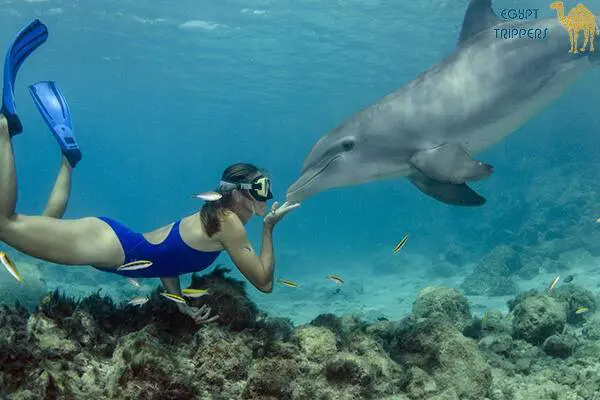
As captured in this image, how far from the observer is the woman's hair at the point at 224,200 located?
4137 mm

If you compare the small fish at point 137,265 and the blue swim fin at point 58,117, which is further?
the blue swim fin at point 58,117

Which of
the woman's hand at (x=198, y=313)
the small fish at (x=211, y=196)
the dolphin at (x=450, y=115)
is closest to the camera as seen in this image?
the woman's hand at (x=198, y=313)

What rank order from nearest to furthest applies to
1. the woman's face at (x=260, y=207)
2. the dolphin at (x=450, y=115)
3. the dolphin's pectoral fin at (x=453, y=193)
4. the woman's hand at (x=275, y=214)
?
the woman's hand at (x=275, y=214) → the woman's face at (x=260, y=207) → the dolphin's pectoral fin at (x=453, y=193) → the dolphin at (x=450, y=115)

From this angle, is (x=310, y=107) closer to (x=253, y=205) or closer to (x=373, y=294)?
(x=373, y=294)

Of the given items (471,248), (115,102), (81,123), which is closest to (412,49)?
(471,248)

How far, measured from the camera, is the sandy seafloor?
45.5ft

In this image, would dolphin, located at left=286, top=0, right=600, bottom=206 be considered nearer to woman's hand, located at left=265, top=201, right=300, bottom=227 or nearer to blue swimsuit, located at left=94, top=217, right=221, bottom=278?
woman's hand, located at left=265, top=201, right=300, bottom=227

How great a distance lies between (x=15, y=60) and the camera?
4.98 m

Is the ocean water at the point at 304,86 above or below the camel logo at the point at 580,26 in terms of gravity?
below

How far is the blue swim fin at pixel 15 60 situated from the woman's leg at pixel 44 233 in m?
0.09

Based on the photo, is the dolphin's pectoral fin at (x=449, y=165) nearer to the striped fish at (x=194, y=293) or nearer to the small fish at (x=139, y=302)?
the striped fish at (x=194, y=293)

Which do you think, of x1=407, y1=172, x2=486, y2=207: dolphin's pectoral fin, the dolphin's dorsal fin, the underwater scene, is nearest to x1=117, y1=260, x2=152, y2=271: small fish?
the underwater scene

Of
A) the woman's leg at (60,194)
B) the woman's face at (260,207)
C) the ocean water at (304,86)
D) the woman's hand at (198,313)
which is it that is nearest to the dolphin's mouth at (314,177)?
the woman's face at (260,207)

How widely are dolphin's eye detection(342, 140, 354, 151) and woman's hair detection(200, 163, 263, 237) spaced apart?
1540 mm
